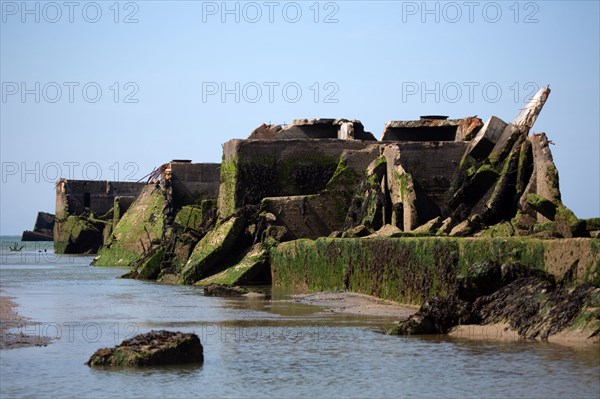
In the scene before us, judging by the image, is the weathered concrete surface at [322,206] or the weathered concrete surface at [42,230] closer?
the weathered concrete surface at [322,206]

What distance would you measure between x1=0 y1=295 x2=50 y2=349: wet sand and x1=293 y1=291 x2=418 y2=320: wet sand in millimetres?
4416

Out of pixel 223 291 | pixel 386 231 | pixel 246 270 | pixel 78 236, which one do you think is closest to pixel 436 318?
pixel 386 231

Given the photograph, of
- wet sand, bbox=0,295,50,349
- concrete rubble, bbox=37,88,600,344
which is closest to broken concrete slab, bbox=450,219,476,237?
concrete rubble, bbox=37,88,600,344

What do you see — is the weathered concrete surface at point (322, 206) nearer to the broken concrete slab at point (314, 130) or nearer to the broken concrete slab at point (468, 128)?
the broken concrete slab at point (468, 128)

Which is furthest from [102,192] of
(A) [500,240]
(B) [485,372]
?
(B) [485,372]

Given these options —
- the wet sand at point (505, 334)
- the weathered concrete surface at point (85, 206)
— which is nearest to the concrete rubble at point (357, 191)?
the wet sand at point (505, 334)

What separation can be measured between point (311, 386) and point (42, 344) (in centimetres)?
388

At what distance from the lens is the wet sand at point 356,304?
14750mm

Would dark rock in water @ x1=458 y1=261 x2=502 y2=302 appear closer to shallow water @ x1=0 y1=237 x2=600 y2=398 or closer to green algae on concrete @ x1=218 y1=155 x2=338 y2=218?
shallow water @ x1=0 y1=237 x2=600 y2=398

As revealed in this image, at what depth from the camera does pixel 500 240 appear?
42.9 ft

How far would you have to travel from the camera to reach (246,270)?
71.8 ft

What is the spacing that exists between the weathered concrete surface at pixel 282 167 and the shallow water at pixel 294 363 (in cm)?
988

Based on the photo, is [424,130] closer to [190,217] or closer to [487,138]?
[487,138]

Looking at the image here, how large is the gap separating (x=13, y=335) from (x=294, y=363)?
3839 millimetres
